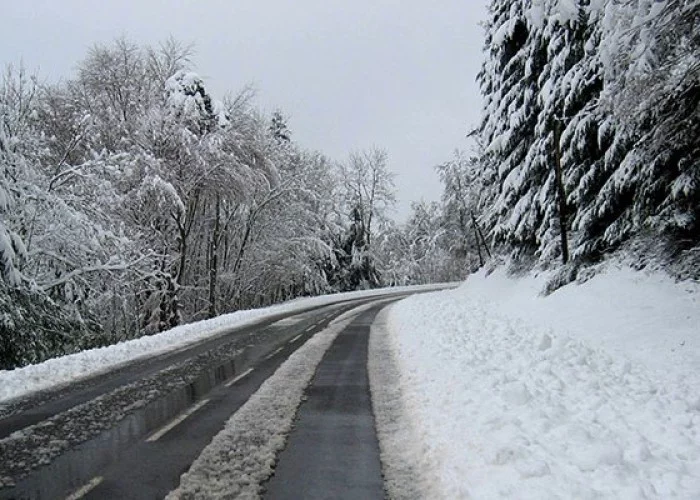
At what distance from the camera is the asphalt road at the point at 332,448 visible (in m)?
4.93

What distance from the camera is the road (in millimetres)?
5285

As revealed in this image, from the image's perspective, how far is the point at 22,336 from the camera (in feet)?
40.9

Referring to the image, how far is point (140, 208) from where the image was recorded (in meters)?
23.9

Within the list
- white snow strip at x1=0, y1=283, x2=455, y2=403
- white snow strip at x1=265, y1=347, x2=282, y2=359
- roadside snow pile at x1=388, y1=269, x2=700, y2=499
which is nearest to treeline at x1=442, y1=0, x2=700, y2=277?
roadside snow pile at x1=388, y1=269, x2=700, y2=499

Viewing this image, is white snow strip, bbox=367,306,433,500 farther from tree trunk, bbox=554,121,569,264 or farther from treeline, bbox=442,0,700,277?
tree trunk, bbox=554,121,569,264

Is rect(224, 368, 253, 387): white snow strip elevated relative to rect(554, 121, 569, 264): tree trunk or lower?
lower

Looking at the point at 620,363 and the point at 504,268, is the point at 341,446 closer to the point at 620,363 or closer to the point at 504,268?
the point at 620,363

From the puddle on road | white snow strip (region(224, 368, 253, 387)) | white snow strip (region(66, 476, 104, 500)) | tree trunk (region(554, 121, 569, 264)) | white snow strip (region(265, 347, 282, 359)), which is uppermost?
tree trunk (region(554, 121, 569, 264))

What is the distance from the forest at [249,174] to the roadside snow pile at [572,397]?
1919mm

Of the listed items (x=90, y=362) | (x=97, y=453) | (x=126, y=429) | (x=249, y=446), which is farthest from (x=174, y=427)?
(x=90, y=362)

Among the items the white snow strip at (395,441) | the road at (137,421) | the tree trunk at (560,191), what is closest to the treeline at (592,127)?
the tree trunk at (560,191)

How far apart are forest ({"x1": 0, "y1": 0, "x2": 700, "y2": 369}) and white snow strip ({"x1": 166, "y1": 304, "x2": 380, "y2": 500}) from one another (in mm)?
7029

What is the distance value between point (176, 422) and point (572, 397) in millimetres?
5101

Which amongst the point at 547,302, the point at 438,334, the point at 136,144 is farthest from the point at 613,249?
the point at 136,144
